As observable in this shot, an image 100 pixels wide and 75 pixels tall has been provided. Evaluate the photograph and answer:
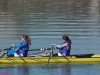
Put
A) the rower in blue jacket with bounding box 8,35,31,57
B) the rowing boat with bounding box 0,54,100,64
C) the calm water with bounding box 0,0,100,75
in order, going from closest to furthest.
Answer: the calm water with bounding box 0,0,100,75 < the rowing boat with bounding box 0,54,100,64 < the rower in blue jacket with bounding box 8,35,31,57

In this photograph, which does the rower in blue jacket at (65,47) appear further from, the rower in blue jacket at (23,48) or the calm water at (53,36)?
the rower in blue jacket at (23,48)

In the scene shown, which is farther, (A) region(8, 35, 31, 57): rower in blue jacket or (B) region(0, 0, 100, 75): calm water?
(A) region(8, 35, 31, 57): rower in blue jacket

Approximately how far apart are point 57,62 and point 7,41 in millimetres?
8792

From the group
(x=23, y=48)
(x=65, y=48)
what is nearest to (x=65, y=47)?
(x=65, y=48)

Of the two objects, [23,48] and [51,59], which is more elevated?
[23,48]

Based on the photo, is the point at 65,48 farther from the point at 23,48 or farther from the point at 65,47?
the point at 23,48

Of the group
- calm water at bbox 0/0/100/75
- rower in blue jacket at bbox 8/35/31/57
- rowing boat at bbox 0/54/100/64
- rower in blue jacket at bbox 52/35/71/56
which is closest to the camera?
calm water at bbox 0/0/100/75

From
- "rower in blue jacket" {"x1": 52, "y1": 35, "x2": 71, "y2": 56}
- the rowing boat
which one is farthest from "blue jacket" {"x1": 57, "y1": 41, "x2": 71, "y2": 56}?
the rowing boat

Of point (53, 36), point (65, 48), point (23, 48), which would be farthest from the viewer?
point (53, 36)

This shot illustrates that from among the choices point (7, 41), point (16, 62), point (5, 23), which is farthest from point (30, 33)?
point (16, 62)

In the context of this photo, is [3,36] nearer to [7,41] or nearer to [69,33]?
[7,41]

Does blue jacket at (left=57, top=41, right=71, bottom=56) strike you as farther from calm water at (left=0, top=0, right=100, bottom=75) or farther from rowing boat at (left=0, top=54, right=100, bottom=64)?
calm water at (left=0, top=0, right=100, bottom=75)

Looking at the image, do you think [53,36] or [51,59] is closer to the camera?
[51,59]

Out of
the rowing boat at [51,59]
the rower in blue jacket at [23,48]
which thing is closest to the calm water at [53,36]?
the rowing boat at [51,59]
